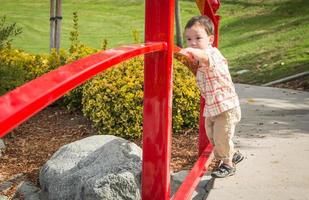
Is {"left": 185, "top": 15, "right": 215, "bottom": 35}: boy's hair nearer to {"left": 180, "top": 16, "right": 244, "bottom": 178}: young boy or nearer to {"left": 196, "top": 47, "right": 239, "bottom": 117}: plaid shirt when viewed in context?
{"left": 180, "top": 16, "right": 244, "bottom": 178}: young boy

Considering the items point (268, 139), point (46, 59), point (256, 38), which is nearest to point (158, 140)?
point (268, 139)

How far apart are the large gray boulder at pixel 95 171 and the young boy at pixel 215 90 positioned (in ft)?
1.76

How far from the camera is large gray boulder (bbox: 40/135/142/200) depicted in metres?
3.36

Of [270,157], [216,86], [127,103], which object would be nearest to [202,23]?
[216,86]

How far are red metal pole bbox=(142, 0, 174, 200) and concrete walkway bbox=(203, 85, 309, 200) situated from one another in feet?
3.94

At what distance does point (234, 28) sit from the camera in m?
20.6

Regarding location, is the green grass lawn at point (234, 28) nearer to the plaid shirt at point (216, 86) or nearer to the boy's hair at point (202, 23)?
the plaid shirt at point (216, 86)

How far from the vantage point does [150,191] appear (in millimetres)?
2119

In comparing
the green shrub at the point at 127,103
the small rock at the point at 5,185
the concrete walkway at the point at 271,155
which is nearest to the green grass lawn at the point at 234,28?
the concrete walkway at the point at 271,155

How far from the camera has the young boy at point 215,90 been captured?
3.14m

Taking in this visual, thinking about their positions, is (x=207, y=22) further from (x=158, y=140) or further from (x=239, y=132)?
(x=239, y=132)

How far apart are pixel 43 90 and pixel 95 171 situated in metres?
2.61

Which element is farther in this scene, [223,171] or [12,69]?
[12,69]

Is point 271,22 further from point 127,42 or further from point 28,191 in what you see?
point 28,191
